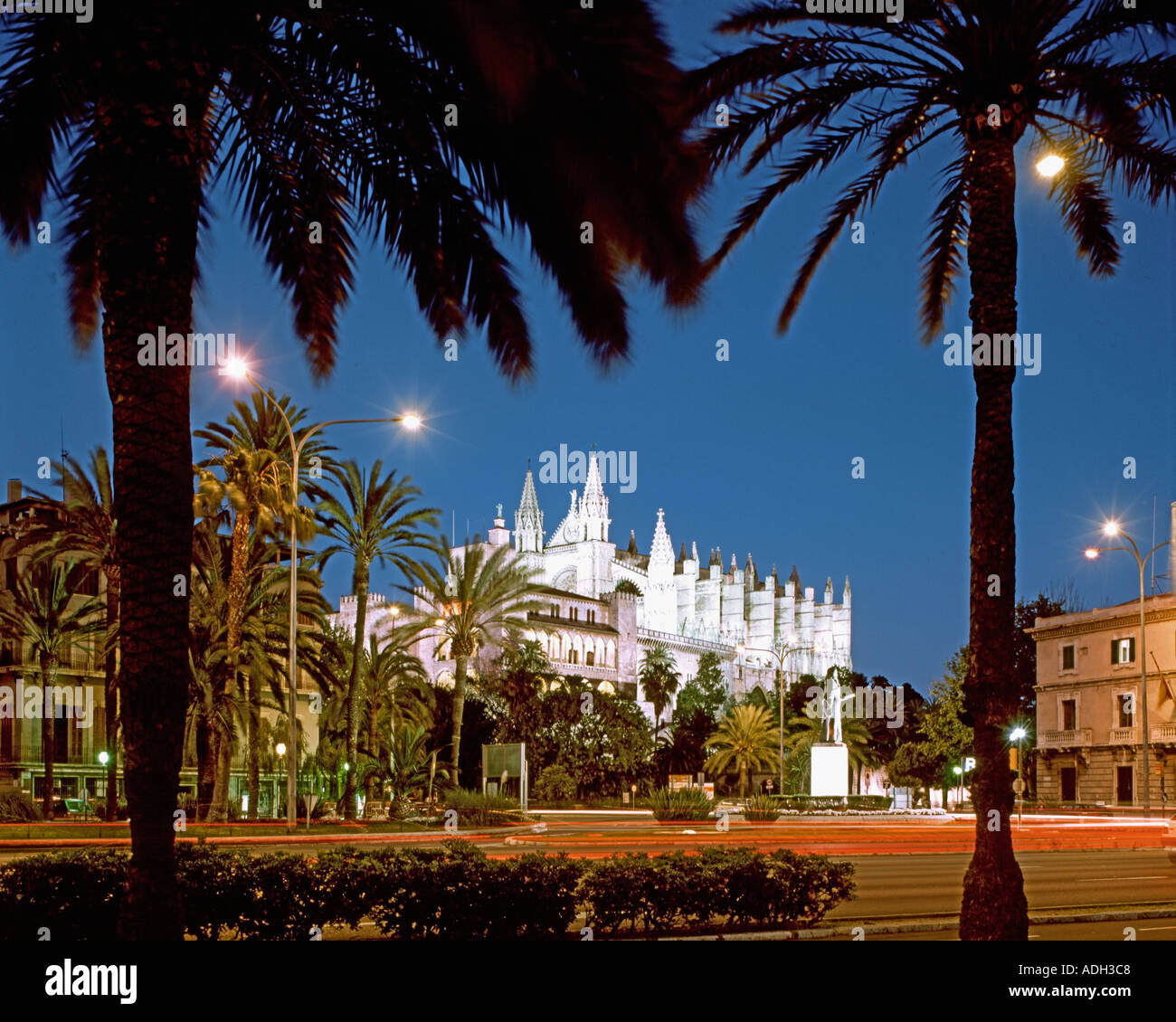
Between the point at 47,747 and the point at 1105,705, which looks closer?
the point at 47,747

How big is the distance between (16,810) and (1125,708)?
49872 mm

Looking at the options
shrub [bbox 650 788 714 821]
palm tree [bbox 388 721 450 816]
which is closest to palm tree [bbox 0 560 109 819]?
palm tree [bbox 388 721 450 816]

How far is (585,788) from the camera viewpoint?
71.3 metres

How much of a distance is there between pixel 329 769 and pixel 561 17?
46.6 m

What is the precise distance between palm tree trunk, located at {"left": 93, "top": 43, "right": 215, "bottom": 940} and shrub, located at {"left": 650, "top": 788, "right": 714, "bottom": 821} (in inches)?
1273

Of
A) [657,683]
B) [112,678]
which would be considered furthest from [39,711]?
[657,683]

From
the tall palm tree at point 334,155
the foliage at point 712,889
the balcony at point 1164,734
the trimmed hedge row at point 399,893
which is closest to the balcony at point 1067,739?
the balcony at point 1164,734

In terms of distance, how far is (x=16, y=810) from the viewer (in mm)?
37062

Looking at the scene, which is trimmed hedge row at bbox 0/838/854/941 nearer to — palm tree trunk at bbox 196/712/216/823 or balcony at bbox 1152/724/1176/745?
palm tree trunk at bbox 196/712/216/823

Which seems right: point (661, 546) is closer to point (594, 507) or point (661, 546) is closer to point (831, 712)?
point (594, 507)

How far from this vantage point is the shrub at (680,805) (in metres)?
39.7

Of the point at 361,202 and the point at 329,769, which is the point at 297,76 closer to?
the point at 361,202

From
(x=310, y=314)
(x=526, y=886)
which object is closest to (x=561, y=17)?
(x=310, y=314)

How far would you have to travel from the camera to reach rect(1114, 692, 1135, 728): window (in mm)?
62000
